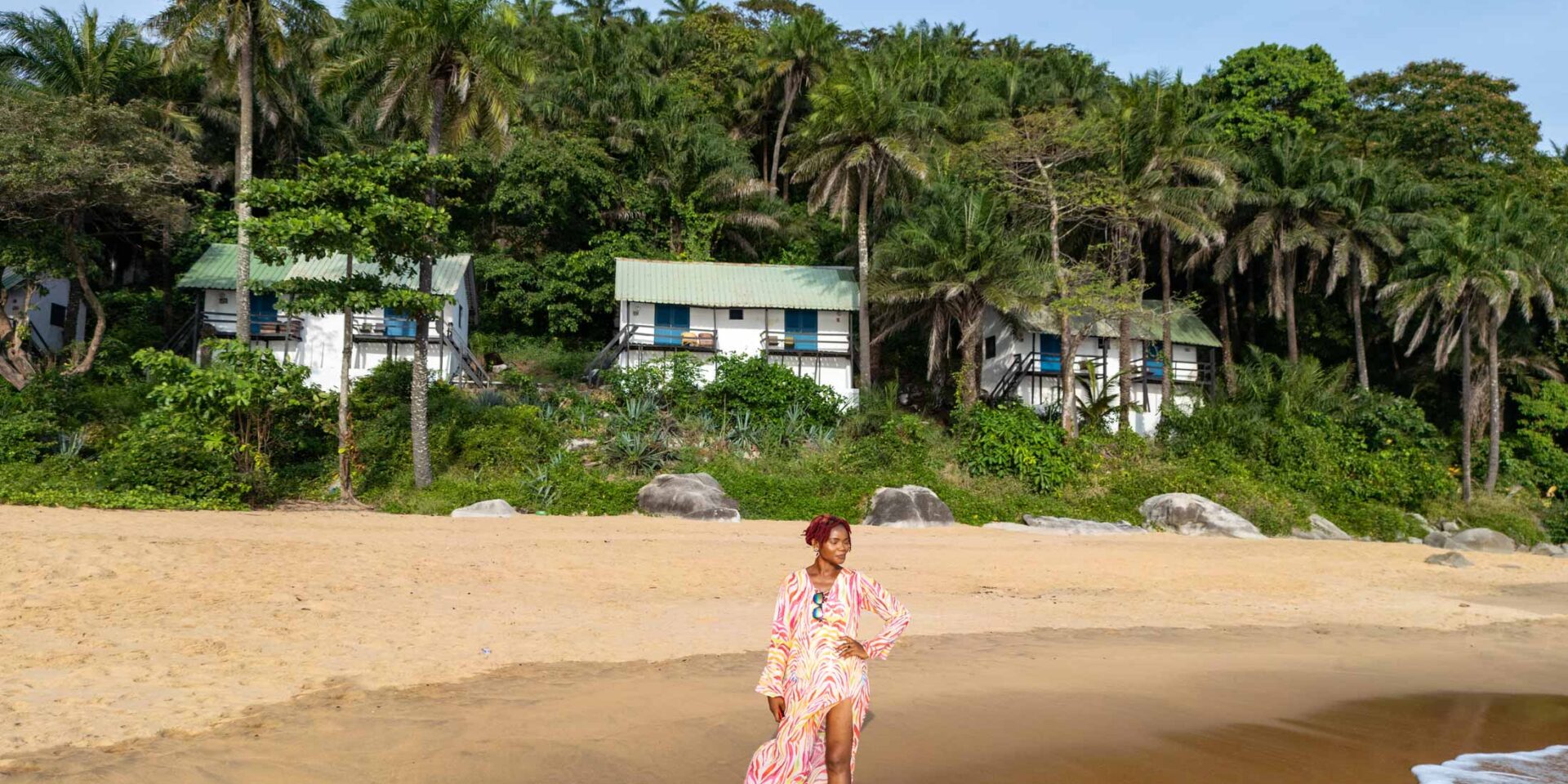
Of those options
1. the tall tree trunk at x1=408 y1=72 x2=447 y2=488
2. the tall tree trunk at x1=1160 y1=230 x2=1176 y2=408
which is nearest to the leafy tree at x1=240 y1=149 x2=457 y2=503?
the tall tree trunk at x1=408 y1=72 x2=447 y2=488

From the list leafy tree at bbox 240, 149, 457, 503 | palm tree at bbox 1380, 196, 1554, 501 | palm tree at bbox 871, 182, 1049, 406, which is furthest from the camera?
palm tree at bbox 1380, 196, 1554, 501

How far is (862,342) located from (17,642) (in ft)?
84.3

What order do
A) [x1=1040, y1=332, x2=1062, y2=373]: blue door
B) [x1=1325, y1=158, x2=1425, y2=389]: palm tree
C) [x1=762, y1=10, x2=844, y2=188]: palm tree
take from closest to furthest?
[x1=1325, y1=158, x2=1425, y2=389]: palm tree < [x1=1040, y1=332, x2=1062, y2=373]: blue door < [x1=762, y1=10, x2=844, y2=188]: palm tree

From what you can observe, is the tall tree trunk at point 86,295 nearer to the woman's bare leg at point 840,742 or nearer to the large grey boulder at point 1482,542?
the woman's bare leg at point 840,742

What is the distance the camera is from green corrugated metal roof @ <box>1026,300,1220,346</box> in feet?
110

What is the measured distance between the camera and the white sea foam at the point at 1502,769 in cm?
744

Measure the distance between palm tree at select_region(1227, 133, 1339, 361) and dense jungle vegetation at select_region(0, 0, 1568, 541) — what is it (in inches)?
5.6

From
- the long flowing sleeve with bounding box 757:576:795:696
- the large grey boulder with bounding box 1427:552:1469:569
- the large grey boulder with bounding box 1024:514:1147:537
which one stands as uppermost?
the long flowing sleeve with bounding box 757:576:795:696

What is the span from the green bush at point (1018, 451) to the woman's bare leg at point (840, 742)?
21251mm

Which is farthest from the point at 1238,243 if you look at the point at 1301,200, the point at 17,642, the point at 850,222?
the point at 17,642

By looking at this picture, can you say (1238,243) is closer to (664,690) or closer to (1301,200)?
(1301,200)

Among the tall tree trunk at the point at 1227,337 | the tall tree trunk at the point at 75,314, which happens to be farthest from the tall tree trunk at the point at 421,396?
the tall tree trunk at the point at 1227,337

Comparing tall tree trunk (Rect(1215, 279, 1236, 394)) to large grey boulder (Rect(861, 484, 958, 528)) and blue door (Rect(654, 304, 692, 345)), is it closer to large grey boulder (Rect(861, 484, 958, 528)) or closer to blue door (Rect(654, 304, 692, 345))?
large grey boulder (Rect(861, 484, 958, 528))

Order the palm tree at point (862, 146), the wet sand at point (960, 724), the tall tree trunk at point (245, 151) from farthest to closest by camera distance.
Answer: the palm tree at point (862, 146)
the tall tree trunk at point (245, 151)
the wet sand at point (960, 724)
